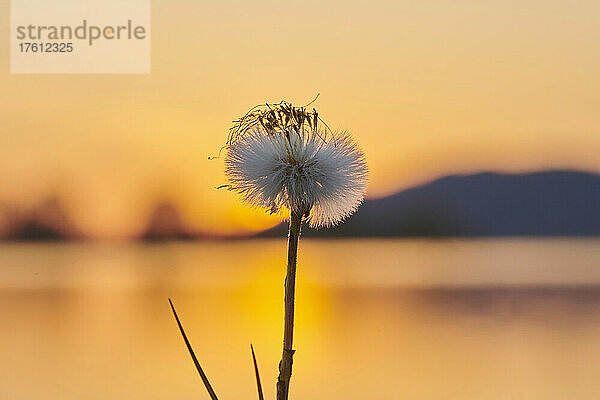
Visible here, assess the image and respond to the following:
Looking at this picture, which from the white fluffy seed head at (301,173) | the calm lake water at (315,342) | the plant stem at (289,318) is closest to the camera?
the plant stem at (289,318)

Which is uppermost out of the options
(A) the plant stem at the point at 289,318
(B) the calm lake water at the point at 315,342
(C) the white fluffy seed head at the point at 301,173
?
(C) the white fluffy seed head at the point at 301,173

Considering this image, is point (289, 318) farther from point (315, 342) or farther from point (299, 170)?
point (315, 342)

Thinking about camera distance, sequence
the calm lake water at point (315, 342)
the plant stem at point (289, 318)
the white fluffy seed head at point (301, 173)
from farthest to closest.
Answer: the calm lake water at point (315, 342) < the white fluffy seed head at point (301, 173) < the plant stem at point (289, 318)

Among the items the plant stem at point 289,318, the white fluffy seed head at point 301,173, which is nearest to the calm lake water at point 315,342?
the white fluffy seed head at point 301,173

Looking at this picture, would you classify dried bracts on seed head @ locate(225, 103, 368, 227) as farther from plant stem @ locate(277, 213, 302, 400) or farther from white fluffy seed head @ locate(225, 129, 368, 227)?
plant stem @ locate(277, 213, 302, 400)

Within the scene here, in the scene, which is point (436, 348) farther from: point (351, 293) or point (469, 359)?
point (351, 293)

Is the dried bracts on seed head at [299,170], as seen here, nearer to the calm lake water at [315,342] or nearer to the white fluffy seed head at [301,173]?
the white fluffy seed head at [301,173]
